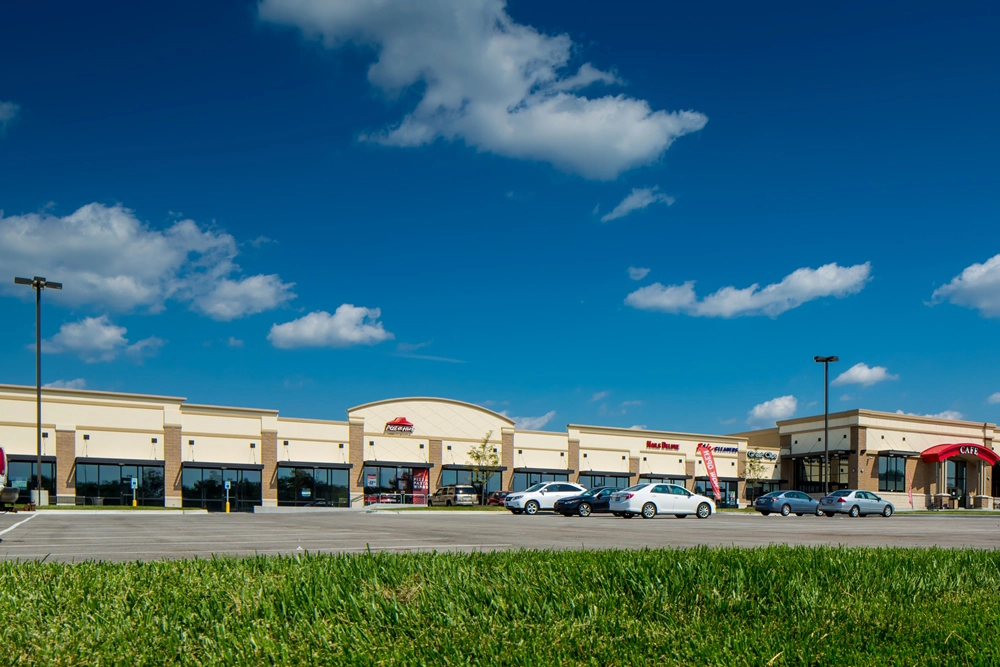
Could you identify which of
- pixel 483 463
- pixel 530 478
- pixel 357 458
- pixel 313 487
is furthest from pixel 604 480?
pixel 313 487

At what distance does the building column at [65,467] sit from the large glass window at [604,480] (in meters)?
35.9

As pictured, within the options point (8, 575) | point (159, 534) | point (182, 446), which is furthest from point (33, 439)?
point (8, 575)

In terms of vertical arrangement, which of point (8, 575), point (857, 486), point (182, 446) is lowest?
point (857, 486)

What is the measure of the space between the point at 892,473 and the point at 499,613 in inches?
2816

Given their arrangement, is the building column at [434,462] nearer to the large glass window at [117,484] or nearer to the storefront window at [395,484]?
the storefront window at [395,484]

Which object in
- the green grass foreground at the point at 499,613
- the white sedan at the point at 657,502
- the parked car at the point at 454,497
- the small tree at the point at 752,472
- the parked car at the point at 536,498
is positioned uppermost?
the green grass foreground at the point at 499,613

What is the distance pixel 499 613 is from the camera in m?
5.54

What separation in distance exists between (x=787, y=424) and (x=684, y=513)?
46833 millimetres

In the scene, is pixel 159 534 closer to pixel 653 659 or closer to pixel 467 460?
pixel 653 659

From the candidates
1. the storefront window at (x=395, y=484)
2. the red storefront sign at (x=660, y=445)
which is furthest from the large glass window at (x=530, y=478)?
the red storefront sign at (x=660, y=445)

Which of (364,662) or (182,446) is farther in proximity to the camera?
(182,446)

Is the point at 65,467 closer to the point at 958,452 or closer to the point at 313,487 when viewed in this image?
the point at 313,487

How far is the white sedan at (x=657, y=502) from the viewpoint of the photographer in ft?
106

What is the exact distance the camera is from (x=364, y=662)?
4508 mm
